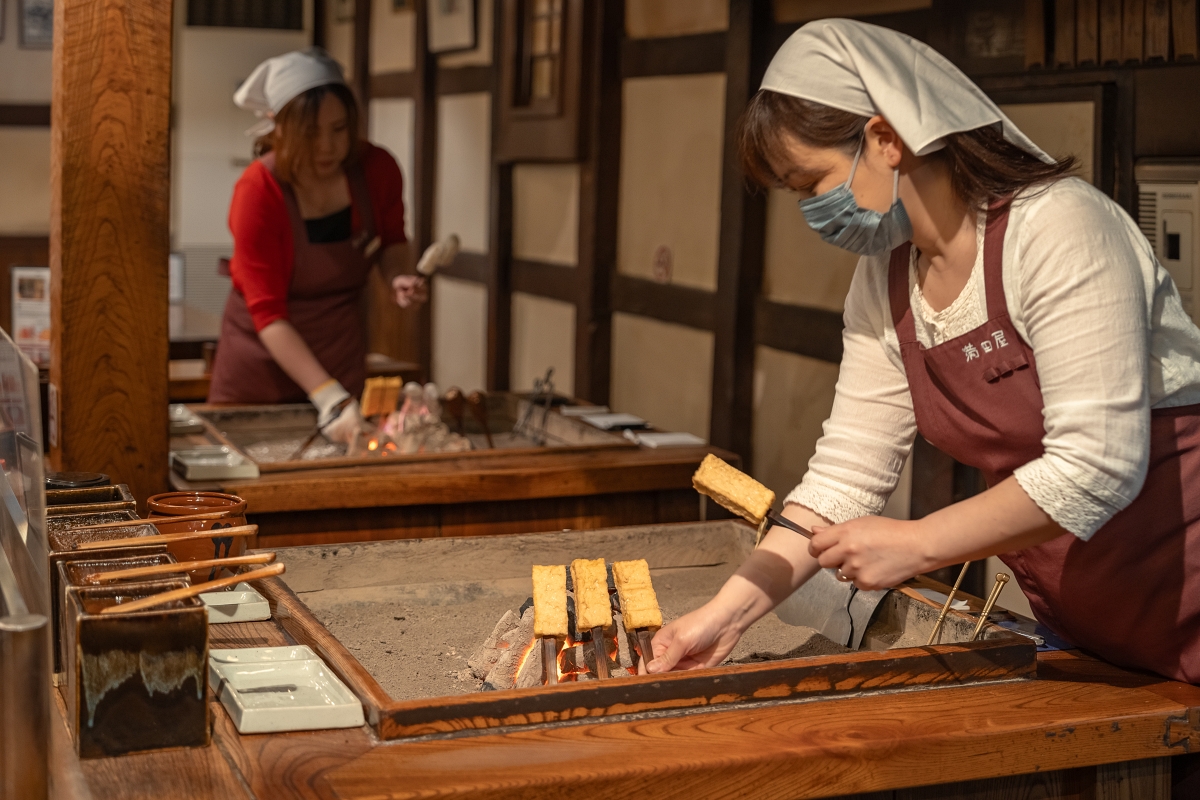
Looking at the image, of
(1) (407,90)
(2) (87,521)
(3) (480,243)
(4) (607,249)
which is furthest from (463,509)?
(1) (407,90)

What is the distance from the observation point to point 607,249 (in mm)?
5715

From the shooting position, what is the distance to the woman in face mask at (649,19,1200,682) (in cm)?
168

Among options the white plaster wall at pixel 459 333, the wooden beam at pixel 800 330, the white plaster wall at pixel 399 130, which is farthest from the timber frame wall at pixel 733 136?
the white plaster wall at pixel 399 130

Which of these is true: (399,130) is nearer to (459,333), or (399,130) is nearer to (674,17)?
(459,333)

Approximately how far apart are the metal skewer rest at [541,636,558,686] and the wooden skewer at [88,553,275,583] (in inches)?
17.9

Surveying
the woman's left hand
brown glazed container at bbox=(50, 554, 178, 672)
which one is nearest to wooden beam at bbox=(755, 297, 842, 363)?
the woman's left hand

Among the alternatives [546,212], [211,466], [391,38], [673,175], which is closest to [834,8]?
[673,175]

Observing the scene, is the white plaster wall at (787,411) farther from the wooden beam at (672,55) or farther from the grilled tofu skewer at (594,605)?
the grilled tofu skewer at (594,605)

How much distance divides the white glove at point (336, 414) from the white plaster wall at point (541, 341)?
2047 millimetres

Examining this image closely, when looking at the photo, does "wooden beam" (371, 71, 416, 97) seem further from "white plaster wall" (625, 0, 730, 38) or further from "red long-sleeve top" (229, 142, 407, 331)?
"red long-sleeve top" (229, 142, 407, 331)

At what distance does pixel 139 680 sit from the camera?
156 cm

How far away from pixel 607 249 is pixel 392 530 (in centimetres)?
278

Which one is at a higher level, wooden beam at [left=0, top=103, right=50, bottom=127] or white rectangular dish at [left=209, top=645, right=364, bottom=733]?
wooden beam at [left=0, top=103, right=50, bottom=127]

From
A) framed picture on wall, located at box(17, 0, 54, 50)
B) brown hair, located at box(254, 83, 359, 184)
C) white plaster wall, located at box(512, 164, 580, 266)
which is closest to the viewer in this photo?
brown hair, located at box(254, 83, 359, 184)
